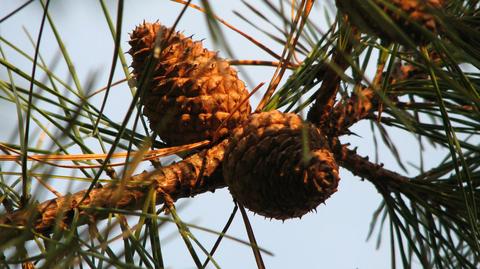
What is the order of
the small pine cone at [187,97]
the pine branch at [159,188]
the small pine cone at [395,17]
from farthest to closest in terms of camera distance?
1. the small pine cone at [187,97]
2. the pine branch at [159,188]
3. the small pine cone at [395,17]

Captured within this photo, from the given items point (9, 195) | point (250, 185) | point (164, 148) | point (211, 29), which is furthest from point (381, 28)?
point (9, 195)

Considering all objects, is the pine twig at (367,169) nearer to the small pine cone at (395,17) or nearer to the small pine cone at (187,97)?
the small pine cone at (187,97)

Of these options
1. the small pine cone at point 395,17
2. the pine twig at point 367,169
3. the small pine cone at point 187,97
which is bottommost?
the small pine cone at point 395,17

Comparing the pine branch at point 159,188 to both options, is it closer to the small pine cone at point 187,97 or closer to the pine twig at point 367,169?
the small pine cone at point 187,97

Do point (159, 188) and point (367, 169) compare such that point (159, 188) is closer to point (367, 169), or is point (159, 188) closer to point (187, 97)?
point (187, 97)

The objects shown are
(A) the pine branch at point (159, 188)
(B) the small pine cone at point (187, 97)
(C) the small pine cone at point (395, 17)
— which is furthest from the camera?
(B) the small pine cone at point (187, 97)

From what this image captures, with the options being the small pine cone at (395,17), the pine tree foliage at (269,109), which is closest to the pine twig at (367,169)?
the pine tree foliage at (269,109)

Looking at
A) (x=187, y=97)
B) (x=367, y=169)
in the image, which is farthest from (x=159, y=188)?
(x=367, y=169)

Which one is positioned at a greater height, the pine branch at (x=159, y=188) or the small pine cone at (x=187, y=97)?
the small pine cone at (x=187, y=97)

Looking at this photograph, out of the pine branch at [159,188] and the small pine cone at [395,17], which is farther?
the pine branch at [159,188]
